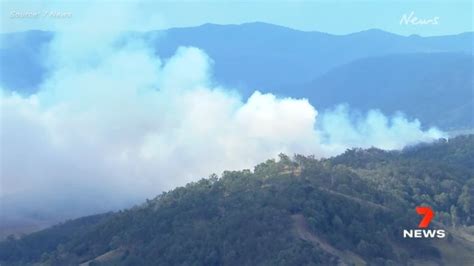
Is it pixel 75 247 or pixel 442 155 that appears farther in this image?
pixel 442 155

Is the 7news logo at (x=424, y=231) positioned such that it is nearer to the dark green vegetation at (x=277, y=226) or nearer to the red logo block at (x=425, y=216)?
the red logo block at (x=425, y=216)

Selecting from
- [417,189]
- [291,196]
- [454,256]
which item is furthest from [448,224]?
[291,196]

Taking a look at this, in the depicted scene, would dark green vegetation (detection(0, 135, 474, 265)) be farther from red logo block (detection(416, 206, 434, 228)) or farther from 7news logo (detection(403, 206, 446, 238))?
red logo block (detection(416, 206, 434, 228))

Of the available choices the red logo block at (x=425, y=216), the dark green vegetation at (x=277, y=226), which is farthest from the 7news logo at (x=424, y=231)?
the dark green vegetation at (x=277, y=226)

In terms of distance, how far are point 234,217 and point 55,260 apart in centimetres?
1494

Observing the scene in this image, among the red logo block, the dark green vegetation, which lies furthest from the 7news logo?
the dark green vegetation

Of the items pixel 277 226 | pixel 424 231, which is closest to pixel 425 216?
pixel 424 231

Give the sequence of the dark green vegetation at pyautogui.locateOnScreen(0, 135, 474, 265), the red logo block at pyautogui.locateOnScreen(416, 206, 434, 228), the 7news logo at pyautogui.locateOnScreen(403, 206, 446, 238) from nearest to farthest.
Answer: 1. the dark green vegetation at pyautogui.locateOnScreen(0, 135, 474, 265)
2. the 7news logo at pyautogui.locateOnScreen(403, 206, 446, 238)
3. the red logo block at pyautogui.locateOnScreen(416, 206, 434, 228)

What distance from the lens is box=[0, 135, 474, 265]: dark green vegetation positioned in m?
62.5

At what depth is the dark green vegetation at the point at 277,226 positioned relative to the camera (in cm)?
6253

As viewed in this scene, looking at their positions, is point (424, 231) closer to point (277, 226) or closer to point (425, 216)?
point (425, 216)

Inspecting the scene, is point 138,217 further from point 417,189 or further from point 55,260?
point 417,189

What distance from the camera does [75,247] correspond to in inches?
2899

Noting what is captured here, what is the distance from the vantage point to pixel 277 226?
63.7 metres
